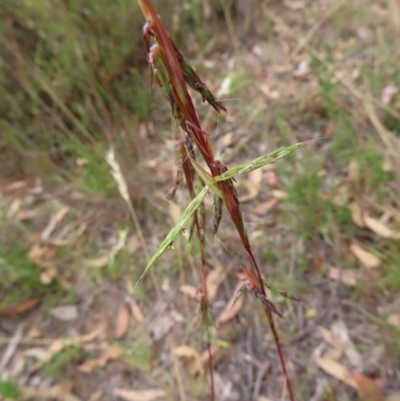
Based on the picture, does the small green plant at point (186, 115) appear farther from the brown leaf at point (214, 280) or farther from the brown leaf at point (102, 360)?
the brown leaf at point (102, 360)

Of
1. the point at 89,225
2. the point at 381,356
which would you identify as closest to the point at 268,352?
the point at 381,356

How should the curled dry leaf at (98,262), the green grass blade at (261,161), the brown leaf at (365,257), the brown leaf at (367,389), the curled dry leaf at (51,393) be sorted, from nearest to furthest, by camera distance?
the green grass blade at (261,161) < the brown leaf at (367,389) < the brown leaf at (365,257) < the curled dry leaf at (51,393) < the curled dry leaf at (98,262)

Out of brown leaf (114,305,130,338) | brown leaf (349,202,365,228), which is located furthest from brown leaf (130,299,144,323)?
brown leaf (349,202,365,228)

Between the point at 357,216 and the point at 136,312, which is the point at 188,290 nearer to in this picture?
the point at 136,312

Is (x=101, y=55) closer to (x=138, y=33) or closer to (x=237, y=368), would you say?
(x=138, y=33)

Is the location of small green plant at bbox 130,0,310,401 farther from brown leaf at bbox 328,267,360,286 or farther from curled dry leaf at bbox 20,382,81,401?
curled dry leaf at bbox 20,382,81,401

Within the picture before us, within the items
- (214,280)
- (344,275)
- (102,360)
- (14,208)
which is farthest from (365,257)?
(14,208)

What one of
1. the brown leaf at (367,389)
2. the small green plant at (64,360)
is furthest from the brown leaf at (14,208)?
the brown leaf at (367,389)
